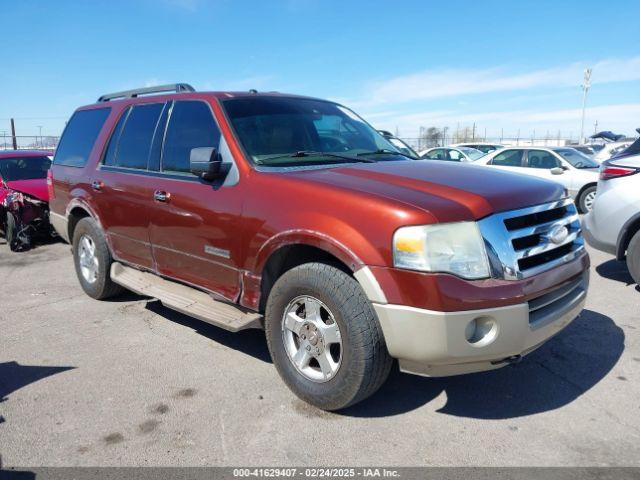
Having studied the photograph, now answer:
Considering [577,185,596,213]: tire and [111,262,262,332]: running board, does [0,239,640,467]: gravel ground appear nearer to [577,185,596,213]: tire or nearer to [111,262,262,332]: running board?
[111,262,262,332]: running board

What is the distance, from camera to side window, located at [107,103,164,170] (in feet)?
14.6

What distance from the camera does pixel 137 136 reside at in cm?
462

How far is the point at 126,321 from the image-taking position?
4.85 m

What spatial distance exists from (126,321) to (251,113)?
233 centimetres

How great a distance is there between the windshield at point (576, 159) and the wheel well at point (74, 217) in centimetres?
1075

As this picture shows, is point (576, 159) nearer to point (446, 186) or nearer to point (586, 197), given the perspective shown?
point (586, 197)

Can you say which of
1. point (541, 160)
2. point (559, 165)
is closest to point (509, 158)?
point (541, 160)

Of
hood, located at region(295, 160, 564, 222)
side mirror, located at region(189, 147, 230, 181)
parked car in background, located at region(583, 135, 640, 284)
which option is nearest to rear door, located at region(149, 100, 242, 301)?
side mirror, located at region(189, 147, 230, 181)

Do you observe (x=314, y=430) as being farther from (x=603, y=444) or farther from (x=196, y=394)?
(x=603, y=444)

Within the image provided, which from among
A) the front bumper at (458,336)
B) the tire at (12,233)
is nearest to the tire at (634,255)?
the front bumper at (458,336)

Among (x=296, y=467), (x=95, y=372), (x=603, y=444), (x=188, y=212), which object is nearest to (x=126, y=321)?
(x=95, y=372)

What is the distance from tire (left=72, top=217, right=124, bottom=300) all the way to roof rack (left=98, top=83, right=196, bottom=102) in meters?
1.31

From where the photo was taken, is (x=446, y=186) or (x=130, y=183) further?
(x=130, y=183)

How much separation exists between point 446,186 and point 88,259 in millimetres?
3990
